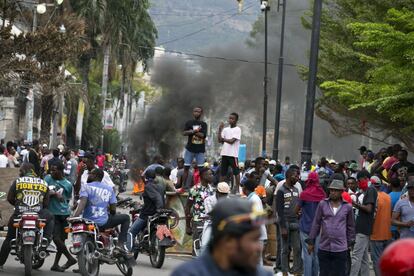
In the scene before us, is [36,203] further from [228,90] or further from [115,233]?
[228,90]

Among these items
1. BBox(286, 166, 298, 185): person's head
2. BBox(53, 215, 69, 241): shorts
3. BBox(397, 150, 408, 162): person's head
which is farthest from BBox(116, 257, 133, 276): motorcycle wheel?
BBox(397, 150, 408, 162): person's head

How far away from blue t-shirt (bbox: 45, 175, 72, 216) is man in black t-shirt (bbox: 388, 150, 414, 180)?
4998 millimetres

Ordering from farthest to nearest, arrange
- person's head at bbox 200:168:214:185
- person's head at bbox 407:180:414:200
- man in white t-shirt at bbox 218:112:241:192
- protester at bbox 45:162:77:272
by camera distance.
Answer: man in white t-shirt at bbox 218:112:241:192 → person's head at bbox 200:168:214:185 → protester at bbox 45:162:77:272 → person's head at bbox 407:180:414:200

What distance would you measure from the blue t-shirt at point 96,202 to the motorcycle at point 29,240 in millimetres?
649

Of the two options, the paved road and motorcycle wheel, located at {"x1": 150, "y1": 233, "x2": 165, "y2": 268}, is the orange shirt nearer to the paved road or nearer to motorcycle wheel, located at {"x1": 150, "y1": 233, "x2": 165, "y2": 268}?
the paved road

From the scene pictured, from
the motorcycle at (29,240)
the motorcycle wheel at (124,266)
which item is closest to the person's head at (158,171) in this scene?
the motorcycle wheel at (124,266)

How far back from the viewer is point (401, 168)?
54.3ft

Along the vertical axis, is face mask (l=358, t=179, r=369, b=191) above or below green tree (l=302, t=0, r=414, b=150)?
below

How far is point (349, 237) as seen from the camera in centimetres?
1208

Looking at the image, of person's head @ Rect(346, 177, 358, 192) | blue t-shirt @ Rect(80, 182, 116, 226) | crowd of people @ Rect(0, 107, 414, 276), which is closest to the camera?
crowd of people @ Rect(0, 107, 414, 276)

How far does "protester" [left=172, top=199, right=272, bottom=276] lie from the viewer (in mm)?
4258

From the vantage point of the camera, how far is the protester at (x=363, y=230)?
13.5 metres

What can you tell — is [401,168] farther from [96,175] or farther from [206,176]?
[96,175]

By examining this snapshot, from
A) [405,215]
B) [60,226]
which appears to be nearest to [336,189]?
[405,215]
